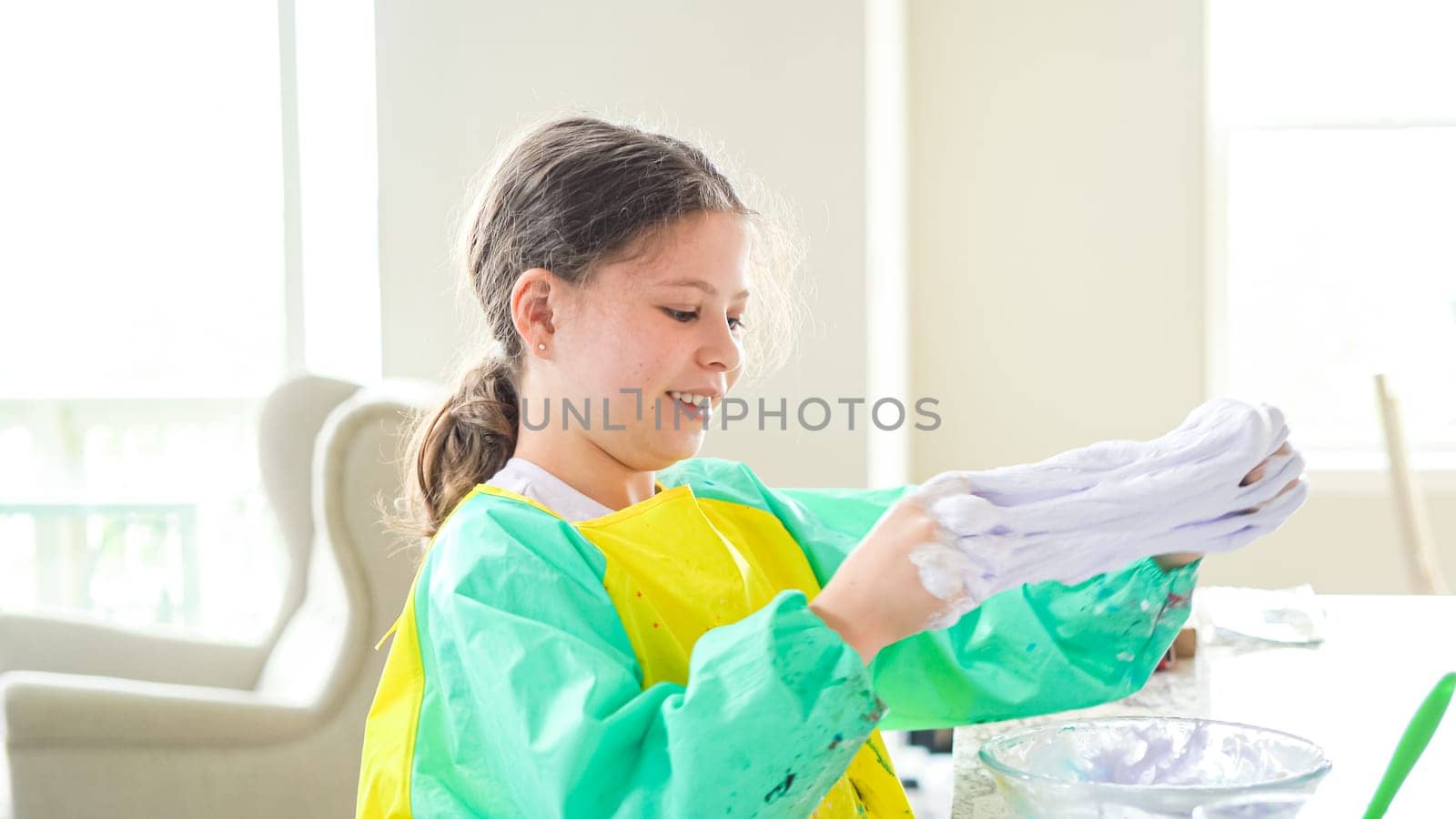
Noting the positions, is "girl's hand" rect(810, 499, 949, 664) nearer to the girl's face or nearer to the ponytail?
the girl's face

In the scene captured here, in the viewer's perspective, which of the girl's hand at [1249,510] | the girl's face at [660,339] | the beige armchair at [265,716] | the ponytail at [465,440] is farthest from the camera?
the beige armchair at [265,716]

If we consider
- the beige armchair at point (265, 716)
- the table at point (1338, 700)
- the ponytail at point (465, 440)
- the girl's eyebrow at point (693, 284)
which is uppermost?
the girl's eyebrow at point (693, 284)

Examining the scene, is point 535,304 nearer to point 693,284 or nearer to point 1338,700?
point 693,284

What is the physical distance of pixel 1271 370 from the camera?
11.0 ft

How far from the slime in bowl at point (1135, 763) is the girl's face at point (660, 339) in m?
0.28

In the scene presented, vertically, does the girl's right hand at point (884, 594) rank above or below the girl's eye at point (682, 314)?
below

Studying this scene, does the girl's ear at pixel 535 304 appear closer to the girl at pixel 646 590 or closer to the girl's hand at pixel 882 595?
the girl at pixel 646 590

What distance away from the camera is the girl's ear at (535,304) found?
852 mm

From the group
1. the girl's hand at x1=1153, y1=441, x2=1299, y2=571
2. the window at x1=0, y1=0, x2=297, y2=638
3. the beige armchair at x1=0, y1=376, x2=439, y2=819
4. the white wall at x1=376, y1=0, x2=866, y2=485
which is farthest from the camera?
the window at x1=0, y1=0, x2=297, y2=638

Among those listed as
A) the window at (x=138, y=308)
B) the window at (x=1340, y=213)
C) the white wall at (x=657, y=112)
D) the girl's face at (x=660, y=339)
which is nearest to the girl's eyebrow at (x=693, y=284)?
the girl's face at (x=660, y=339)

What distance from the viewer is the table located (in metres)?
0.74

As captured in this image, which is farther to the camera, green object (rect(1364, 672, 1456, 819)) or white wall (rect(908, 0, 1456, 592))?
white wall (rect(908, 0, 1456, 592))

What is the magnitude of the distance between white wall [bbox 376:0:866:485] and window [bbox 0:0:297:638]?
4.13 ft

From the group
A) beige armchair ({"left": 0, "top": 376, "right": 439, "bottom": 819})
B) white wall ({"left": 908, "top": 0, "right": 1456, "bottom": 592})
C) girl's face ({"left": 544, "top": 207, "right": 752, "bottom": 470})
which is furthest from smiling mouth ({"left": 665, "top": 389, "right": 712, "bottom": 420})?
white wall ({"left": 908, "top": 0, "right": 1456, "bottom": 592})
